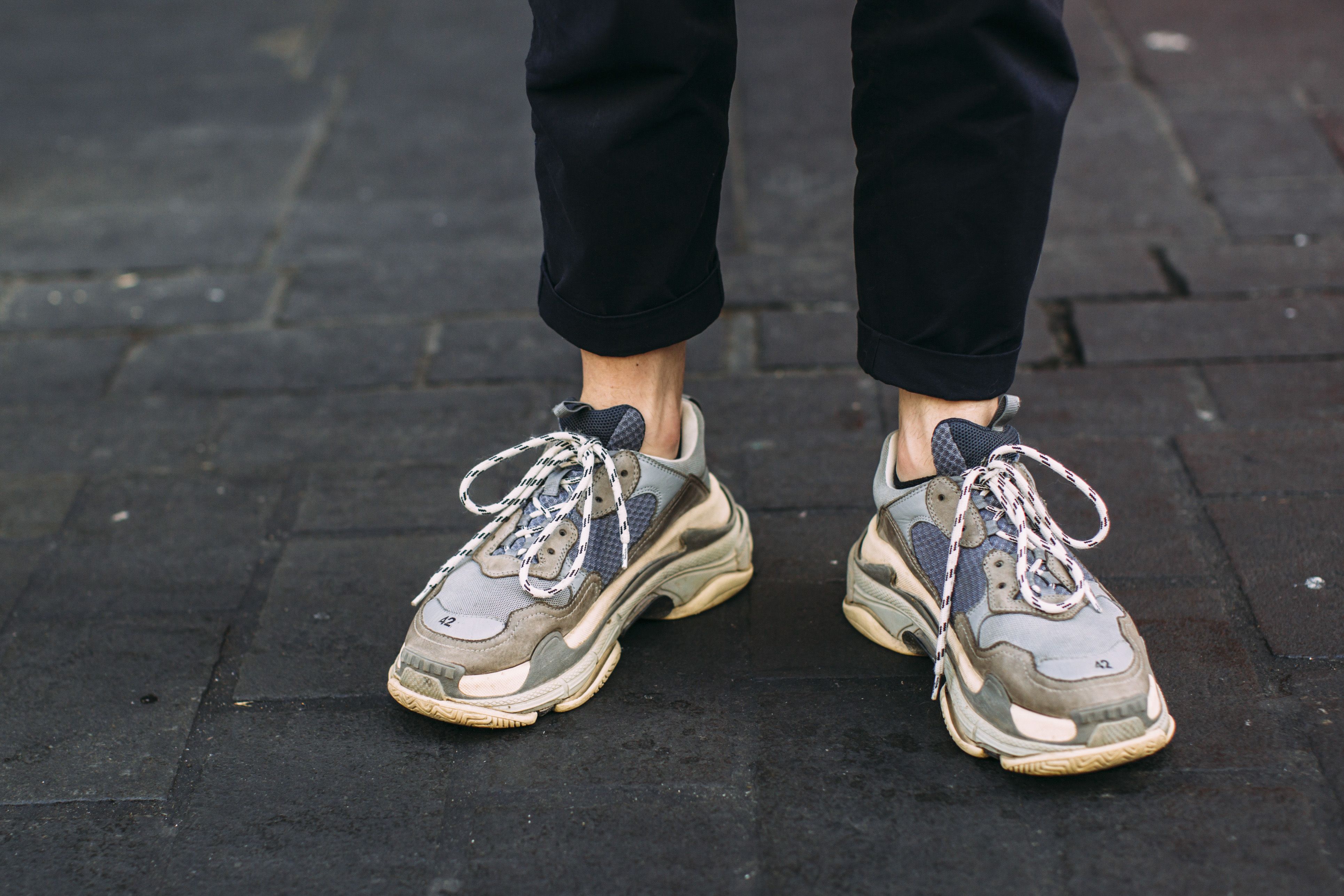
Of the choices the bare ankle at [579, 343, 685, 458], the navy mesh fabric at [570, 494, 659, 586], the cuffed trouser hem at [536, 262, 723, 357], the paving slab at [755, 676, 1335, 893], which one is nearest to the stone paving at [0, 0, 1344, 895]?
the paving slab at [755, 676, 1335, 893]

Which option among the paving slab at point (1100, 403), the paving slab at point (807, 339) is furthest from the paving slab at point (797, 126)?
the paving slab at point (1100, 403)

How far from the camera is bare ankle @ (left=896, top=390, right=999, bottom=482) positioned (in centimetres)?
127

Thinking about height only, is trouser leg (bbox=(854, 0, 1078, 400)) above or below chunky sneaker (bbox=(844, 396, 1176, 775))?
above

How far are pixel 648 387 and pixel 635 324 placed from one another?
9 cm

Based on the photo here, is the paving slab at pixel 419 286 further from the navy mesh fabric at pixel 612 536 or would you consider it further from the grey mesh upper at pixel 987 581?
the grey mesh upper at pixel 987 581

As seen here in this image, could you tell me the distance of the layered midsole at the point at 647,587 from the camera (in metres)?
1.25

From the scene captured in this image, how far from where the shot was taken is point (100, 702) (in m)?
1.33

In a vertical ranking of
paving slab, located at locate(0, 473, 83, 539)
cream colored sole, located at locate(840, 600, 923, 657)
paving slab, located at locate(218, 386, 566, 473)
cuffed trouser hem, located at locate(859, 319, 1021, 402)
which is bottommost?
paving slab, located at locate(218, 386, 566, 473)

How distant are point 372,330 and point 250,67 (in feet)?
5.33

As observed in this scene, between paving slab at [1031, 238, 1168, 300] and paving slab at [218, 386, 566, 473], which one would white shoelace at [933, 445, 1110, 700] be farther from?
paving slab at [1031, 238, 1168, 300]

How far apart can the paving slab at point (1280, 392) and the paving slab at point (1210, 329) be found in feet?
0.14

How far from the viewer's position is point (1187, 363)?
1884 mm

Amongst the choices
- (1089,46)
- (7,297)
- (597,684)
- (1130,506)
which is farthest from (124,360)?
(1089,46)

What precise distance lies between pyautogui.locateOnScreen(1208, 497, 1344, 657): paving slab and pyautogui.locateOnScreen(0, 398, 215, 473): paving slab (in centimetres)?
145
